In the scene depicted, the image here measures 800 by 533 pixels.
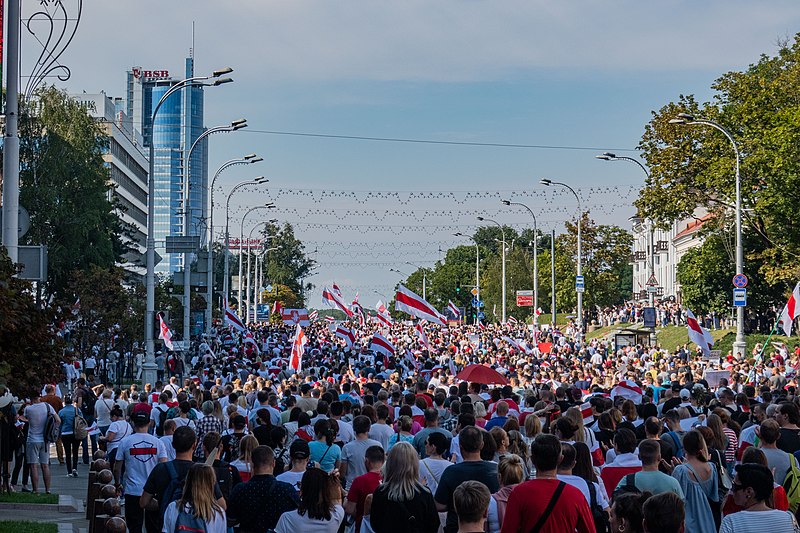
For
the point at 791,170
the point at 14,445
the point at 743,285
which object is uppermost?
the point at 791,170

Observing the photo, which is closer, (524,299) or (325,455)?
(325,455)

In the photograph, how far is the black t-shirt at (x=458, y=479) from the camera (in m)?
8.09

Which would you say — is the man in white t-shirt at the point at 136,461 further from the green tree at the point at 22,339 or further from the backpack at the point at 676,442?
the backpack at the point at 676,442

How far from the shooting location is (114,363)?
42.8 metres

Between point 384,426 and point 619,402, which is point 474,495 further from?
point 619,402

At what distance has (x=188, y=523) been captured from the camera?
24.6ft

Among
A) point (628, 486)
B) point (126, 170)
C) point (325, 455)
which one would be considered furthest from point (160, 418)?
point (126, 170)

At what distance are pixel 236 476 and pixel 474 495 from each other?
3693 millimetres

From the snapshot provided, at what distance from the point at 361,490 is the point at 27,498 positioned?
917cm

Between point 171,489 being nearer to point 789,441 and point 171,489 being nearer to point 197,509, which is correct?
point 197,509

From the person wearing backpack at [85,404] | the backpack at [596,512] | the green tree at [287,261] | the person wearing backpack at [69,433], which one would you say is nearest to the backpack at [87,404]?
the person wearing backpack at [85,404]

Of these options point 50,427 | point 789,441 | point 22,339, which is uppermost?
point 22,339

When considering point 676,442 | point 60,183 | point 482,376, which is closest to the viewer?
point 676,442

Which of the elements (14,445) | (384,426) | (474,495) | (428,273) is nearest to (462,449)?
(474,495)
